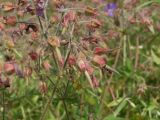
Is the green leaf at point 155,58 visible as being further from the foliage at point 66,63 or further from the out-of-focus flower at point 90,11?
the out-of-focus flower at point 90,11

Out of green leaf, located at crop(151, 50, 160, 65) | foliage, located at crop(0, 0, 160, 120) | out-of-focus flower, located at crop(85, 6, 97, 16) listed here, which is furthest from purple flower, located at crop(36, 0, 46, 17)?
green leaf, located at crop(151, 50, 160, 65)

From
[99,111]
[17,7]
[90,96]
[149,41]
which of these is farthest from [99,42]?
[149,41]

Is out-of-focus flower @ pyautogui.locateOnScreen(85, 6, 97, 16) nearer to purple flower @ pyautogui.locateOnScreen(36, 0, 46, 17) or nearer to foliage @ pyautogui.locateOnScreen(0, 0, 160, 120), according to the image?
foliage @ pyautogui.locateOnScreen(0, 0, 160, 120)

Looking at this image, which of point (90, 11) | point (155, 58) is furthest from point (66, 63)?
point (155, 58)

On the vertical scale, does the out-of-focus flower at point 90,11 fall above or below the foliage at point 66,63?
above

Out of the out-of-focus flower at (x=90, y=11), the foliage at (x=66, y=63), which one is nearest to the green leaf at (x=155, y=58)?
the foliage at (x=66, y=63)

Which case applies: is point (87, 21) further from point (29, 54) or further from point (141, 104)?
point (141, 104)

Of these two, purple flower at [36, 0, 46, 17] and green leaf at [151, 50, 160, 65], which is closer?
purple flower at [36, 0, 46, 17]

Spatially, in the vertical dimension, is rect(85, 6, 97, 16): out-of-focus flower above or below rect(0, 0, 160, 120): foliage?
above

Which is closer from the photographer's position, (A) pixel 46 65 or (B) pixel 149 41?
(A) pixel 46 65

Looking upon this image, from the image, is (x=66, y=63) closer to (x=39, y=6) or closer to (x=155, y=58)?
(x=39, y=6)

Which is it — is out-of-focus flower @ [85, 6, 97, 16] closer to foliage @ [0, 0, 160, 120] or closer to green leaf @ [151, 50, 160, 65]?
foliage @ [0, 0, 160, 120]
